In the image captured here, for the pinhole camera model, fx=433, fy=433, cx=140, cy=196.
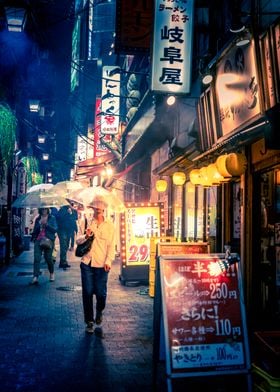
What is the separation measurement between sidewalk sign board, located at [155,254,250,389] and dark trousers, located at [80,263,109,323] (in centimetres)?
294

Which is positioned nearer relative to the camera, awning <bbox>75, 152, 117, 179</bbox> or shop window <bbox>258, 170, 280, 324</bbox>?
shop window <bbox>258, 170, 280, 324</bbox>

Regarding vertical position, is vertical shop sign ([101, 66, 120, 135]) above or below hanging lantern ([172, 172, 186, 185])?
above

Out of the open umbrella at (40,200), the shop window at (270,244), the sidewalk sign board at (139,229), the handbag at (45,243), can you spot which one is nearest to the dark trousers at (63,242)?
the open umbrella at (40,200)

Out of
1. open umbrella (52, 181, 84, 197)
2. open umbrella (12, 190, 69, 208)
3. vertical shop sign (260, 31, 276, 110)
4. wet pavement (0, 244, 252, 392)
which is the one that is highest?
vertical shop sign (260, 31, 276, 110)

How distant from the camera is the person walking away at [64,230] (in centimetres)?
1720

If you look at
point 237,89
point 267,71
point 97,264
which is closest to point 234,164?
point 237,89

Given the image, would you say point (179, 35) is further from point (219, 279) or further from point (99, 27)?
point (99, 27)

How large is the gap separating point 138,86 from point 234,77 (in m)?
14.9

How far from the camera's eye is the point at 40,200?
14000 millimetres

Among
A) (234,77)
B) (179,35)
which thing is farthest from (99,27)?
(234,77)

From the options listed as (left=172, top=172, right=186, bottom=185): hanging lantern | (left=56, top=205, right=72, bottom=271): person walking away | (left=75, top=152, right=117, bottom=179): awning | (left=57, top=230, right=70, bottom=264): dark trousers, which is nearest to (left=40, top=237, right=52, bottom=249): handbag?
(left=56, top=205, right=72, bottom=271): person walking away

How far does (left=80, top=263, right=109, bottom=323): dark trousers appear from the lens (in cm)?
805

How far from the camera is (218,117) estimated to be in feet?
26.9

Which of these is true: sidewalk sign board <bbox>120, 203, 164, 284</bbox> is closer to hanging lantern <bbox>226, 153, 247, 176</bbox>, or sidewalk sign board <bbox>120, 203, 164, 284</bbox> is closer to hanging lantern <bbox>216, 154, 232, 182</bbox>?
hanging lantern <bbox>216, 154, 232, 182</bbox>
